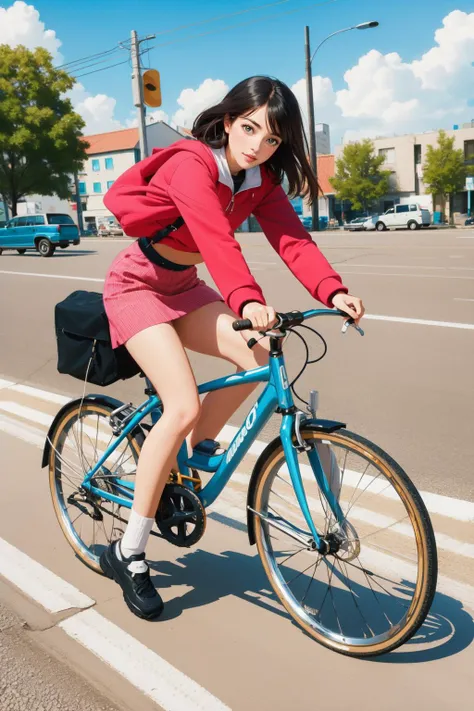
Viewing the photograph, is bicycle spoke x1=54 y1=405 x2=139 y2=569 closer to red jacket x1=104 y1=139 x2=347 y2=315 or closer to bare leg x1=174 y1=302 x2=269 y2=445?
bare leg x1=174 y1=302 x2=269 y2=445

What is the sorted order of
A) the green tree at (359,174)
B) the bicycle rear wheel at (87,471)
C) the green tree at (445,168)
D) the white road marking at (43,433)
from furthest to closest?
the green tree at (359,174) → the green tree at (445,168) → the white road marking at (43,433) → the bicycle rear wheel at (87,471)

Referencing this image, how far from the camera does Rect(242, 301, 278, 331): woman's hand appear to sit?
202 centimetres

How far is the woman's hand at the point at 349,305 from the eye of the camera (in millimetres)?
2277

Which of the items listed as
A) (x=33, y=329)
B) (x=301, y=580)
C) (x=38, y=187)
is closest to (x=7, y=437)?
(x=301, y=580)

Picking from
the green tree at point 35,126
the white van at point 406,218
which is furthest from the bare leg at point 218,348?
the green tree at point 35,126

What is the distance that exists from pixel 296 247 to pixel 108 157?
240 feet

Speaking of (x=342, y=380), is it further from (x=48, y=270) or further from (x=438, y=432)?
(x=48, y=270)

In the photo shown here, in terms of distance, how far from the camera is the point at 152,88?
1884cm

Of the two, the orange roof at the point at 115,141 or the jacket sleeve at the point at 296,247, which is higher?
the orange roof at the point at 115,141

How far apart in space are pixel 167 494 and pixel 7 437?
2.44 meters

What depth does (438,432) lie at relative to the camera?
455 cm

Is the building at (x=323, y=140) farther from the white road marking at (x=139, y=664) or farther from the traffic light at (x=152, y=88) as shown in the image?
the white road marking at (x=139, y=664)

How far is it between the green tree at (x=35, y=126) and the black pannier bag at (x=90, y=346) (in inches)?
1677

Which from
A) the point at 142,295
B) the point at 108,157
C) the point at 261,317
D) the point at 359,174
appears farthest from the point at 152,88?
the point at 108,157
